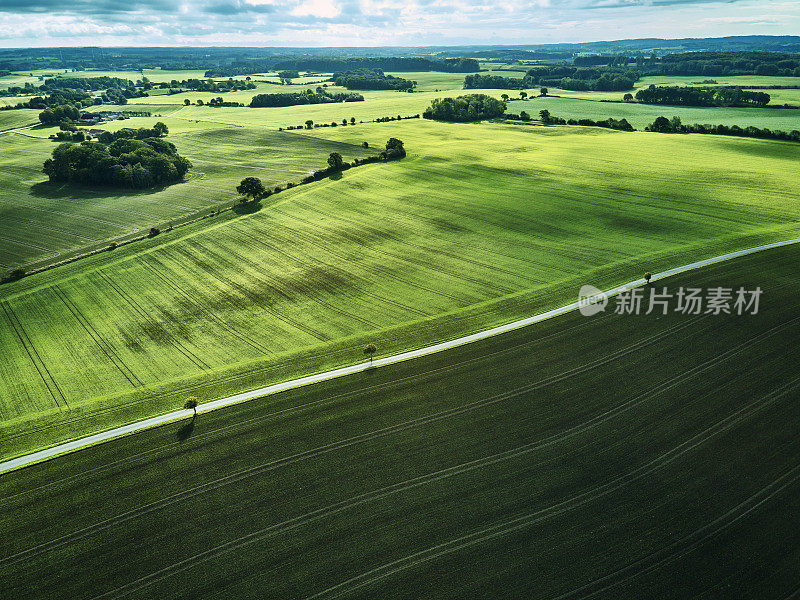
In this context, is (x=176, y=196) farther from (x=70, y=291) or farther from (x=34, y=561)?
(x=34, y=561)

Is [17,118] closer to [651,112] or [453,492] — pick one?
[453,492]

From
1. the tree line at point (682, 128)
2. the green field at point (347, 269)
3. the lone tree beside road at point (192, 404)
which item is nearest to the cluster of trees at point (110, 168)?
the green field at point (347, 269)

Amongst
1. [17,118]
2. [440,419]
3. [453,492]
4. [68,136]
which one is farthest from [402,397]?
[17,118]

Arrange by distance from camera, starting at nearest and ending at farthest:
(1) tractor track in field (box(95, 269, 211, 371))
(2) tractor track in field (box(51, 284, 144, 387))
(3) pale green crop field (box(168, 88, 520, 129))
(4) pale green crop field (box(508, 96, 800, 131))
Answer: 1. (2) tractor track in field (box(51, 284, 144, 387))
2. (1) tractor track in field (box(95, 269, 211, 371))
3. (4) pale green crop field (box(508, 96, 800, 131))
4. (3) pale green crop field (box(168, 88, 520, 129))

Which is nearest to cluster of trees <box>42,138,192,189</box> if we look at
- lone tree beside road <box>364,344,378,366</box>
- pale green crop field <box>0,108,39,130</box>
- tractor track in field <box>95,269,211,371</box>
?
tractor track in field <box>95,269,211,371</box>

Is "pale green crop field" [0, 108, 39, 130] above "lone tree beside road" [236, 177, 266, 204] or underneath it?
above

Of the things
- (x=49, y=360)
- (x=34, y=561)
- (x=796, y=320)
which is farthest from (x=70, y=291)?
(x=796, y=320)

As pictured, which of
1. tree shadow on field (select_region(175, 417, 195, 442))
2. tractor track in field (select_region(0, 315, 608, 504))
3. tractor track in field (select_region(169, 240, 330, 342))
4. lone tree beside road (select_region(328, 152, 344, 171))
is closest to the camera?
tractor track in field (select_region(0, 315, 608, 504))

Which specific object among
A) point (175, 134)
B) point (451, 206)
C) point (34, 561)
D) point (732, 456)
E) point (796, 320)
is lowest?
point (34, 561)

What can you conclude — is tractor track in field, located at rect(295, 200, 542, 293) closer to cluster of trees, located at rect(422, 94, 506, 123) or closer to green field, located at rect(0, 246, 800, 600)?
green field, located at rect(0, 246, 800, 600)
